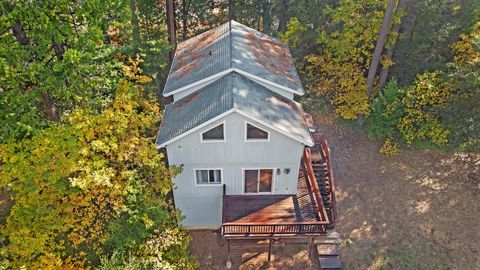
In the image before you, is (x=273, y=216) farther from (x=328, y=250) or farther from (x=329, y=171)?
(x=329, y=171)

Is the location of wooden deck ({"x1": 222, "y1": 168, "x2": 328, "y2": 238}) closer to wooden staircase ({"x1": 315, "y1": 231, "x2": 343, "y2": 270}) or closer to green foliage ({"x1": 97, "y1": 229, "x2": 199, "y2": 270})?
wooden staircase ({"x1": 315, "y1": 231, "x2": 343, "y2": 270})

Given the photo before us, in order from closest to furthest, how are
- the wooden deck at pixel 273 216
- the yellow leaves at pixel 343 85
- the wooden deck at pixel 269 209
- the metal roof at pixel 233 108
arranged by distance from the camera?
the metal roof at pixel 233 108 → the wooden deck at pixel 273 216 → the wooden deck at pixel 269 209 → the yellow leaves at pixel 343 85

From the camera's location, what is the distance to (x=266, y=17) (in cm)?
2819

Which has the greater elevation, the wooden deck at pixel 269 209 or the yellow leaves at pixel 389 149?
the wooden deck at pixel 269 209

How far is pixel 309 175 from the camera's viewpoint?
1703 centimetres

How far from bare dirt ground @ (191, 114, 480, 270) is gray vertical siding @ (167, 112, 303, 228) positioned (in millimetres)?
2090

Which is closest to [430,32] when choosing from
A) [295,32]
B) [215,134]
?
[295,32]

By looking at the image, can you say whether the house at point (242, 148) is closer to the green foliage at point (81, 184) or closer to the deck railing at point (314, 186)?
the deck railing at point (314, 186)

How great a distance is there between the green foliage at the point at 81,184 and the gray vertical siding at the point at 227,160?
1543 millimetres

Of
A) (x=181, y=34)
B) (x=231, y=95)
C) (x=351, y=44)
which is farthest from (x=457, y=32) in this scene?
(x=181, y=34)

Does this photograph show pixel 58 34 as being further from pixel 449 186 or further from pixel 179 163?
pixel 449 186

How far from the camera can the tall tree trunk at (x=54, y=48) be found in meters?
11.3

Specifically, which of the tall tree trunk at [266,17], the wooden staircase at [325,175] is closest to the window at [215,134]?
the wooden staircase at [325,175]

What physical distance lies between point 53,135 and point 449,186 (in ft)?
69.2
